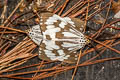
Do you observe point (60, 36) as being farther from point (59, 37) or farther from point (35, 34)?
point (35, 34)

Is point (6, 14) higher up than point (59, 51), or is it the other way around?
point (6, 14)

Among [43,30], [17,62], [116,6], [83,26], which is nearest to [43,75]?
[17,62]

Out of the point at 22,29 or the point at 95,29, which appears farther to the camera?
the point at 22,29

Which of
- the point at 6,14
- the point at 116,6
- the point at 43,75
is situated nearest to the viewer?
the point at 116,6

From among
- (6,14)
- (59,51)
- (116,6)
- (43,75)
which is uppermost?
(6,14)

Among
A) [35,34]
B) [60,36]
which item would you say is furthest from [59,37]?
[35,34]

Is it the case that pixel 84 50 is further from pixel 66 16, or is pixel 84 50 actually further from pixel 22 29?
pixel 22 29

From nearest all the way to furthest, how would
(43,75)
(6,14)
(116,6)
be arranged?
(116,6) → (43,75) → (6,14)
